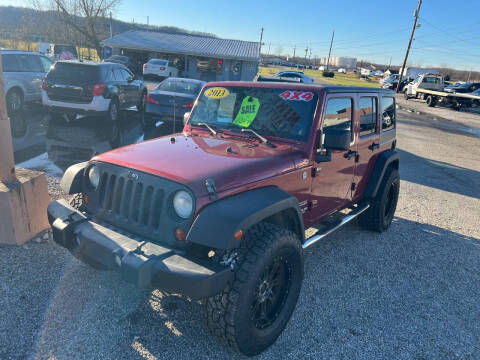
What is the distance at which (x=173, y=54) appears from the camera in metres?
33.4

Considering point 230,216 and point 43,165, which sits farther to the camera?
point 43,165

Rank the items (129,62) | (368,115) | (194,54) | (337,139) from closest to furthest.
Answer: (337,139), (368,115), (194,54), (129,62)

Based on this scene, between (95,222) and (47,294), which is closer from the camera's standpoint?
(95,222)

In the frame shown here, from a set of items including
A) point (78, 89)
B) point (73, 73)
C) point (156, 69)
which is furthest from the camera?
A: point (156, 69)

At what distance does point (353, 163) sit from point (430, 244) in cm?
183

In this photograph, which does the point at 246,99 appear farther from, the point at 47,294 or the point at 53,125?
the point at 53,125

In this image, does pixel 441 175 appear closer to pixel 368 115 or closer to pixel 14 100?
pixel 368 115

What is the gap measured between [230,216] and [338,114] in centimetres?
201

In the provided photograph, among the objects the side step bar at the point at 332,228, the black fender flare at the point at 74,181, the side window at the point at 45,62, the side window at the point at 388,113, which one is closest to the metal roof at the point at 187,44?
the side window at the point at 45,62

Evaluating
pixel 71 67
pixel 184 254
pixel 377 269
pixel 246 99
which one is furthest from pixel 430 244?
pixel 71 67

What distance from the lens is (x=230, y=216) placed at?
90.7 inches

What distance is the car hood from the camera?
2.55 metres

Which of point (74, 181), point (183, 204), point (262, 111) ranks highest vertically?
point (262, 111)

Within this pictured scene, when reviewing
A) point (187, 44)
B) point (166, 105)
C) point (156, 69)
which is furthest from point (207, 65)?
point (166, 105)
